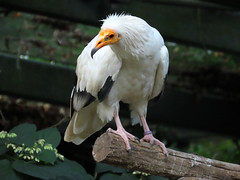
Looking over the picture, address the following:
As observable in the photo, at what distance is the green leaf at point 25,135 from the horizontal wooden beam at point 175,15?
1326 mm

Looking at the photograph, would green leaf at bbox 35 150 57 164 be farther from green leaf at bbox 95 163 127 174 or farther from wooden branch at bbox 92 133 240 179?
wooden branch at bbox 92 133 240 179

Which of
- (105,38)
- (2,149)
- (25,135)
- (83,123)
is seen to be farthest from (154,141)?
(2,149)

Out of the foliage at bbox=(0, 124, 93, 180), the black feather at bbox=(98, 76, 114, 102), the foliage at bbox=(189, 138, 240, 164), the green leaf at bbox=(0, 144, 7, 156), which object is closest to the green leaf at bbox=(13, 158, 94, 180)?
the foliage at bbox=(0, 124, 93, 180)

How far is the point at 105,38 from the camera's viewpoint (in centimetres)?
337

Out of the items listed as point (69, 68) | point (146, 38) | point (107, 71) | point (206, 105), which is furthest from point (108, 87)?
point (206, 105)

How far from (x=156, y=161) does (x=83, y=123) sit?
1.14m

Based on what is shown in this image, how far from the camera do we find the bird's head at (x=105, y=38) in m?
3.32

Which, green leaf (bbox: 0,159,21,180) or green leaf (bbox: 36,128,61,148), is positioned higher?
green leaf (bbox: 36,128,61,148)

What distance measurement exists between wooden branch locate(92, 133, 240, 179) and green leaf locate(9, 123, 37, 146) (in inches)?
40.3

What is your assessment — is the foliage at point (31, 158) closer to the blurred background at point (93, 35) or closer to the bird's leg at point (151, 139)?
→ the blurred background at point (93, 35)

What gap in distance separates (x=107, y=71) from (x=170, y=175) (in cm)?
98

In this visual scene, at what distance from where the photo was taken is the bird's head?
3.32 meters

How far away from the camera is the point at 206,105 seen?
6.95m

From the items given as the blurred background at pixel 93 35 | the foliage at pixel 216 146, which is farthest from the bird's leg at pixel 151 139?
the foliage at pixel 216 146
